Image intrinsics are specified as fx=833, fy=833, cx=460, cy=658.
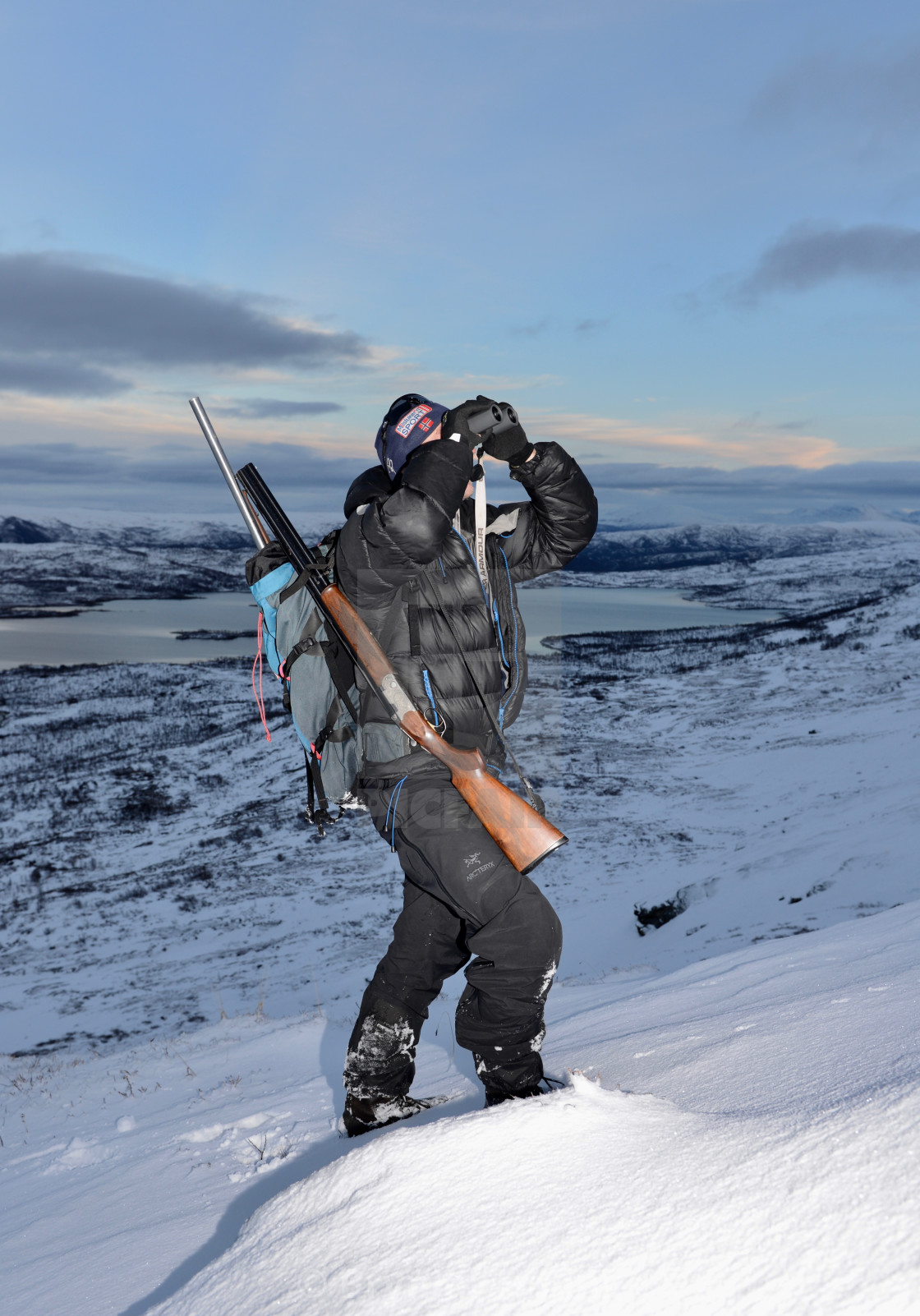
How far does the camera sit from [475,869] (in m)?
2.73

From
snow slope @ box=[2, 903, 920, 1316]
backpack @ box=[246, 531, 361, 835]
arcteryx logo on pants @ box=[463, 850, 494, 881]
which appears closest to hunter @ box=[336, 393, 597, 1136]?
arcteryx logo on pants @ box=[463, 850, 494, 881]

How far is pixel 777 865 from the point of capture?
10883 mm

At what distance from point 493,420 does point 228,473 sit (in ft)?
5.83

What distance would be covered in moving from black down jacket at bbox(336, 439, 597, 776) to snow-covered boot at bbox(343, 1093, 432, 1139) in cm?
129

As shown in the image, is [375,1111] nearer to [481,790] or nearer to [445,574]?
[481,790]

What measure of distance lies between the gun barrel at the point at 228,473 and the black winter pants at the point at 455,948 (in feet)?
4.50

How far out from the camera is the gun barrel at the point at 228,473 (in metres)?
3.74

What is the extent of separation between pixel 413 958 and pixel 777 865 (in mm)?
9123

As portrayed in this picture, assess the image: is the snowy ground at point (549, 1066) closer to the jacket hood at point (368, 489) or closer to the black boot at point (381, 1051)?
the black boot at point (381, 1051)

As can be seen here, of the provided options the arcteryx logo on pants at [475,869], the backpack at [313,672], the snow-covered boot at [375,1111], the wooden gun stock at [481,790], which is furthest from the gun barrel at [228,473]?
the snow-covered boot at [375,1111]

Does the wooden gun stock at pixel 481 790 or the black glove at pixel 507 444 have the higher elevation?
the black glove at pixel 507 444

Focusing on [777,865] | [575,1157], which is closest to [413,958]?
[575,1157]

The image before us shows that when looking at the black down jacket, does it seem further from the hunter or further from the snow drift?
the snow drift

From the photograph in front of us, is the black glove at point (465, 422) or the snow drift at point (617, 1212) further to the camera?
the black glove at point (465, 422)
